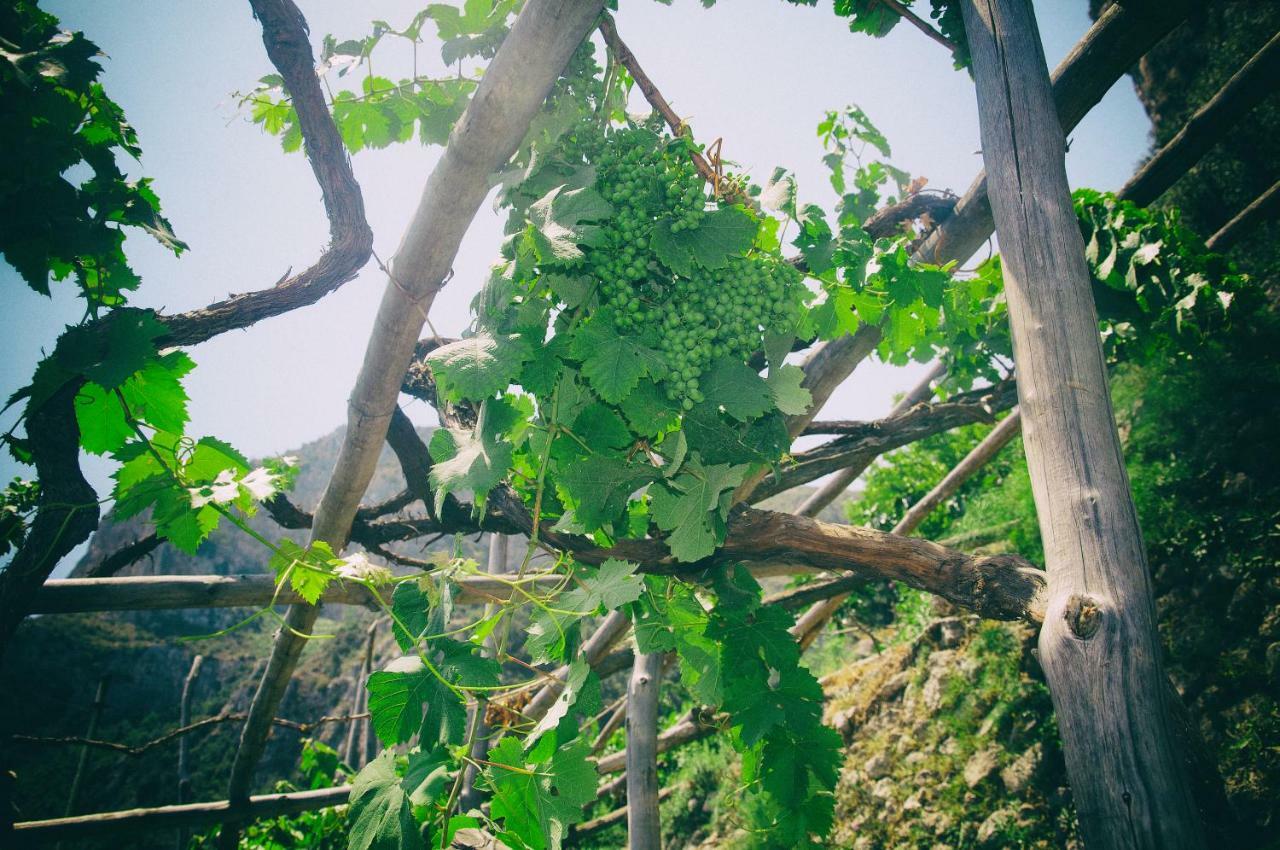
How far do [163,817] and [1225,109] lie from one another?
236 inches

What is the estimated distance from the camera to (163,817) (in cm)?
312

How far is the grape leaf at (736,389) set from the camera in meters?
1.40

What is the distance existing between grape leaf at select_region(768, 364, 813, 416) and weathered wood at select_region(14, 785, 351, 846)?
3742mm

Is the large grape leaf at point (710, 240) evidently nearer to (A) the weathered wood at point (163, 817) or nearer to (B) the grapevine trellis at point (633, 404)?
(B) the grapevine trellis at point (633, 404)

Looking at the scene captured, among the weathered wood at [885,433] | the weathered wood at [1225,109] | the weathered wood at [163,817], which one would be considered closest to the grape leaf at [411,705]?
the weathered wood at [885,433]

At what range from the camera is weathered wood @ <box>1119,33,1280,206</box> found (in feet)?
6.19

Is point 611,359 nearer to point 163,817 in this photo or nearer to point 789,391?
point 789,391

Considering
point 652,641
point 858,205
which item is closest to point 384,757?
point 652,641

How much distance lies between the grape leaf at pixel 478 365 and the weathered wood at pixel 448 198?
0.36m

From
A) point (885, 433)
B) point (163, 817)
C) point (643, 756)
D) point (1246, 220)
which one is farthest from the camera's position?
point (1246, 220)

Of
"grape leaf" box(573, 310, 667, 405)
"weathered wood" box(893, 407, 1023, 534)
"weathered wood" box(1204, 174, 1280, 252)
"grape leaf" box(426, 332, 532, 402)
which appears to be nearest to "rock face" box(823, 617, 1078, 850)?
"weathered wood" box(893, 407, 1023, 534)

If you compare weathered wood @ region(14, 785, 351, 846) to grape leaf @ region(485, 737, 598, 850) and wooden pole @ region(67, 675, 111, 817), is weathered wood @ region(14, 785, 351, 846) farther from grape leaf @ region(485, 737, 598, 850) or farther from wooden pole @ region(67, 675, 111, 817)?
grape leaf @ region(485, 737, 598, 850)

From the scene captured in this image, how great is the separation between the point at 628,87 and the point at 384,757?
2.21 m

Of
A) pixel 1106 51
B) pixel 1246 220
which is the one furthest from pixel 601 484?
pixel 1246 220
